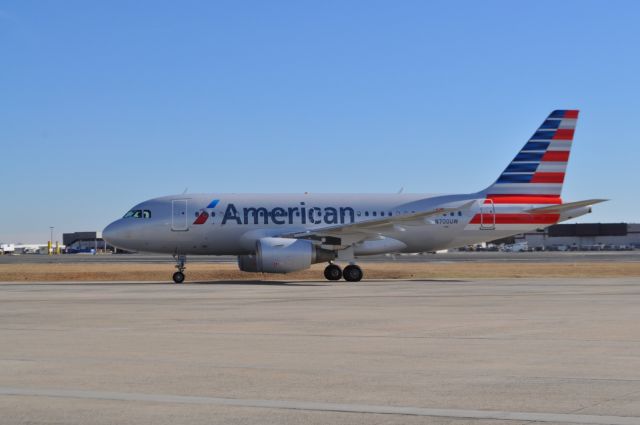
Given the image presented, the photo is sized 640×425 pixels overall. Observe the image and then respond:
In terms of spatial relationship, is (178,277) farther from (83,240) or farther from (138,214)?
(83,240)

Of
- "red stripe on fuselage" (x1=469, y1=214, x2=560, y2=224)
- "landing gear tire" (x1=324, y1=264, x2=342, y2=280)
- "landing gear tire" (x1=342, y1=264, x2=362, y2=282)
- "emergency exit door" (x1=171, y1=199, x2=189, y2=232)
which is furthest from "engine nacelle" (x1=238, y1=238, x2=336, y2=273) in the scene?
"red stripe on fuselage" (x1=469, y1=214, x2=560, y2=224)

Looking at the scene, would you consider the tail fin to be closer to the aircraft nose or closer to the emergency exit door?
the emergency exit door

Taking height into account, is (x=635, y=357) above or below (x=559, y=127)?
below

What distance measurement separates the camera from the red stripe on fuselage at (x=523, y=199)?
40.5m

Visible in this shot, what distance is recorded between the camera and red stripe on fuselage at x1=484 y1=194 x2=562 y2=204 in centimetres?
4047

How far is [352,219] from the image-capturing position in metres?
39.8

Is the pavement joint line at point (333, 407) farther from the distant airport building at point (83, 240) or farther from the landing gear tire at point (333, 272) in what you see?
the distant airport building at point (83, 240)

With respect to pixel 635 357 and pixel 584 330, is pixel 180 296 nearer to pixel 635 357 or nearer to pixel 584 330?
pixel 584 330

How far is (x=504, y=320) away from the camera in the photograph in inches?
672

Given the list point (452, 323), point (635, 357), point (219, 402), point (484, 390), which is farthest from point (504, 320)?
point (219, 402)

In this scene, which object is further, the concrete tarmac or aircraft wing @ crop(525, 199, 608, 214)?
aircraft wing @ crop(525, 199, 608, 214)

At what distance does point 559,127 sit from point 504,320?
1007 inches

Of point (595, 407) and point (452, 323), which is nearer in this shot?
point (595, 407)

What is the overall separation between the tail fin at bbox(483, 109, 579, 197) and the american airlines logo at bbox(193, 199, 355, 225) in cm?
689
